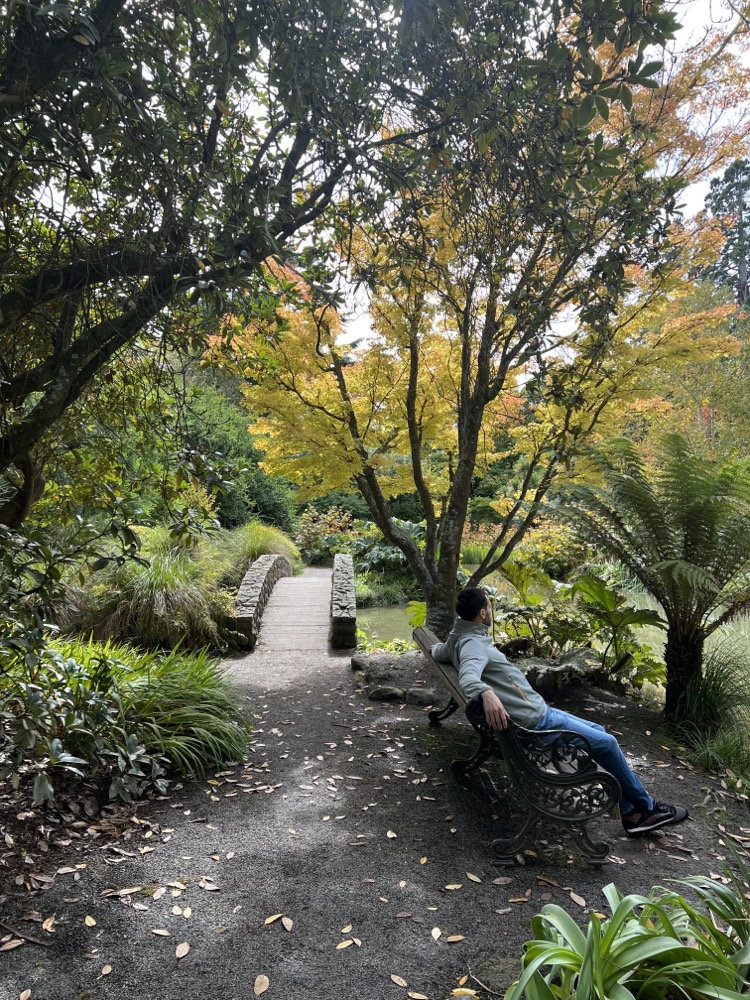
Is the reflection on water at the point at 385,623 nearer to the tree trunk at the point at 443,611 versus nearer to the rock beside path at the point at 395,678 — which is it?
the rock beside path at the point at 395,678

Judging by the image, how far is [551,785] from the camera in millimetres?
3258

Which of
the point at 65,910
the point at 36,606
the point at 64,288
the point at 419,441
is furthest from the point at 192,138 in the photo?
the point at 419,441

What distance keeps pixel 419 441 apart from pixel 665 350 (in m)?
2.33

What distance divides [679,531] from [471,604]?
2.57 metres

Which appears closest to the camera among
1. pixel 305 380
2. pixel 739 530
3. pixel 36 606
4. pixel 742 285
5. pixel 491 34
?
pixel 491 34

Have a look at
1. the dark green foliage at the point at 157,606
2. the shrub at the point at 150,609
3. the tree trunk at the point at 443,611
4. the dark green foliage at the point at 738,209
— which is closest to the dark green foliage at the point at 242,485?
the dark green foliage at the point at 157,606

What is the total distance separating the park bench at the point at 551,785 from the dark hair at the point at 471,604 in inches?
22.9

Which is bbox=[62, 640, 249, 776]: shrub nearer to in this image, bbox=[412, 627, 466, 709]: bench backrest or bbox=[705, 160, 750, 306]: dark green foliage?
bbox=[412, 627, 466, 709]: bench backrest

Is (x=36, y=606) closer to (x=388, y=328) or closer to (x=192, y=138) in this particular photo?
(x=192, y=138)

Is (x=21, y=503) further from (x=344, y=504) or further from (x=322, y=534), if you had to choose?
(x=344, y=504)

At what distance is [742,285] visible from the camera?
70.9 feet

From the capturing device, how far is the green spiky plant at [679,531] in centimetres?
498

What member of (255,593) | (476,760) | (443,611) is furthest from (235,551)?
(476,760)

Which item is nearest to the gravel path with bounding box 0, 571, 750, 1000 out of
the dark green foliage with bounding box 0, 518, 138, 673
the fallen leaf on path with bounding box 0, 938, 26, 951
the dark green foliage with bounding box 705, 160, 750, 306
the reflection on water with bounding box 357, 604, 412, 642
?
the fallen leaf on path with bounding box 0, 938, 26, 951
